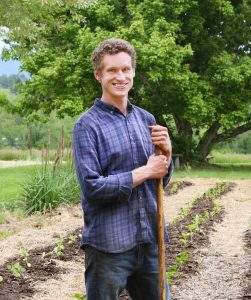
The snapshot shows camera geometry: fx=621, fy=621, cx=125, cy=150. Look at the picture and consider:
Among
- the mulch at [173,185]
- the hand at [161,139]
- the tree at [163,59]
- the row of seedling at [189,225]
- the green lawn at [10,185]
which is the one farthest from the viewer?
the tree at [163,59]

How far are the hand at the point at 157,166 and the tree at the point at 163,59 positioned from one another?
1632 cm

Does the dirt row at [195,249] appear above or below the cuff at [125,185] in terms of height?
below

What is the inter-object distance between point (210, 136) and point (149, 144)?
21.8 meters

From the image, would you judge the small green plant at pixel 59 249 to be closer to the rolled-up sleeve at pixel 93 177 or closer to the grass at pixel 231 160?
the rolled-up sleeve at pixel 93 177

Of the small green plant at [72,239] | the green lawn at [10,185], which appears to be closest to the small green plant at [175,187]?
the green lawn at [10,185]

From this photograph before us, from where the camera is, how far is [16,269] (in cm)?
611

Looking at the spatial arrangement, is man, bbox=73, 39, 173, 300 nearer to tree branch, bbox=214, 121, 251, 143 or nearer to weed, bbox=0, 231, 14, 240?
weed, bbox=0, 231, 14, 240

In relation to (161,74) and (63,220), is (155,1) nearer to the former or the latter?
(161,74)

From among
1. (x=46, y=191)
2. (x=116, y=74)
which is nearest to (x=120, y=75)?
(x=116, y=74)

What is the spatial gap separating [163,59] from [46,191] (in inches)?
387

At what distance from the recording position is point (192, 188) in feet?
49.5

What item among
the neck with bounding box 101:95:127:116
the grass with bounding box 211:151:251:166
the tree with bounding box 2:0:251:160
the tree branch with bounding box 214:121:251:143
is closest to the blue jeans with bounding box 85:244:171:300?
the neck with bounding box 101:95:127:116

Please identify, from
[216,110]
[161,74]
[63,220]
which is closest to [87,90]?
[161,74]

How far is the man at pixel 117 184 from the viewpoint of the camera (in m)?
2.84
